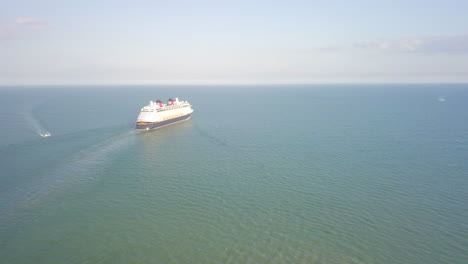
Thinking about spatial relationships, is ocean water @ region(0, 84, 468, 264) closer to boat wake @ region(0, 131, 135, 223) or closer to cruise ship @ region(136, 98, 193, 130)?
boat wake @ region(0, 131, 135, 223)

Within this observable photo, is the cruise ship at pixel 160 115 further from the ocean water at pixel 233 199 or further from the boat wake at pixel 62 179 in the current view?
the boat wake at pixel 62 179

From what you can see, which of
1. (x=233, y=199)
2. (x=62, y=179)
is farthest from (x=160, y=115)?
(x=233, y=199)

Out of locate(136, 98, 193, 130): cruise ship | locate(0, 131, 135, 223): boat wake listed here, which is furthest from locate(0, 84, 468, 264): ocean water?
locate(136, 98, 193, 130): cruise ship

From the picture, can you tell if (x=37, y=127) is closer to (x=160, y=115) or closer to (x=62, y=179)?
(x=160, y=115)

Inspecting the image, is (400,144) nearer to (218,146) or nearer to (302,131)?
(302,131)

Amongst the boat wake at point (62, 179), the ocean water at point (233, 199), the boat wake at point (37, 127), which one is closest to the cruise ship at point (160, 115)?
the ocean water at point (233, 199)

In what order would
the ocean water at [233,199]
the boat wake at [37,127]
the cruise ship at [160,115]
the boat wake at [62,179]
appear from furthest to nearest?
the cruise ship at [160,115], the boat wake at [37,127], the boat wake at [62,179], the ocean water at [233,199]
